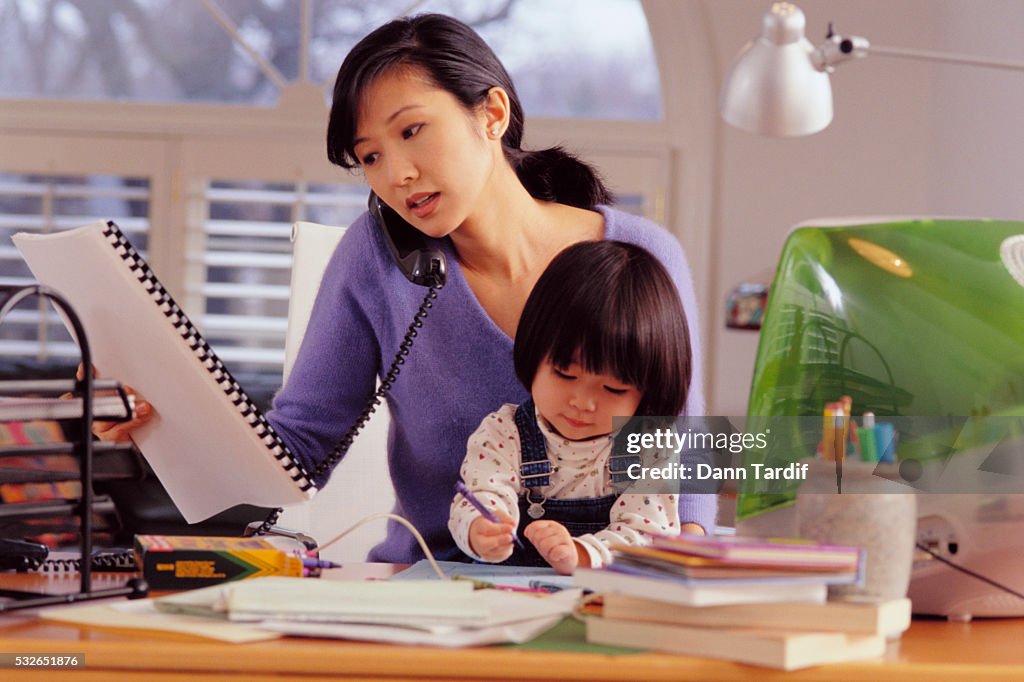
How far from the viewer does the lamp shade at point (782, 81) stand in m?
1.39

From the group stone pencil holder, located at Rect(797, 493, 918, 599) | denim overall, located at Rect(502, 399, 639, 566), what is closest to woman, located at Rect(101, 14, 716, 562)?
denim overall, located at Rect(502, 399, 639, 566)

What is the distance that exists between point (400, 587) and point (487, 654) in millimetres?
109

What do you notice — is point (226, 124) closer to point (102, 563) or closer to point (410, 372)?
point (410, 372)

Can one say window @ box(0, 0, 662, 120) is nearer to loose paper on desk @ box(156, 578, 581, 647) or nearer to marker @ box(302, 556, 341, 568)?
marker @ box(302, 556, 341, 568)

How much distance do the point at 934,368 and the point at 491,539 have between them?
1.31 feet

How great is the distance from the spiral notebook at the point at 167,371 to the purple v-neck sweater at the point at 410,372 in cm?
32

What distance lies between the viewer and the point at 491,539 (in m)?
1.02

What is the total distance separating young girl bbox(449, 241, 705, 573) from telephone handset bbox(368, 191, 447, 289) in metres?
0.21

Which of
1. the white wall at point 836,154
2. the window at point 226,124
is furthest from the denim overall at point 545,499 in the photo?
the window at point 226,124

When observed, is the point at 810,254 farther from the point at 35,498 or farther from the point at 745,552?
the point at 35,498

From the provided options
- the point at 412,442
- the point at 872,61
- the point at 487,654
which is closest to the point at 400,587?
the point at 487,654

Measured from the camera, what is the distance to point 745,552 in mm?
747

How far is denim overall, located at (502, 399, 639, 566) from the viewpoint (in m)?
1.16

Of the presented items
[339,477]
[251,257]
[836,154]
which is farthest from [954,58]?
[251,257]
